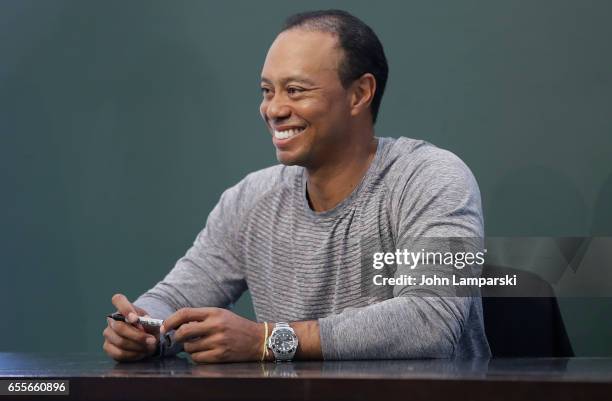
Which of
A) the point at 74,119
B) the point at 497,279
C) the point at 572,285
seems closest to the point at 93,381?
the point at 497,279

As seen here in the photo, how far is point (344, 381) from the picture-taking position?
148cm

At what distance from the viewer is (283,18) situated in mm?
3070

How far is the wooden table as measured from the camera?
1.42m

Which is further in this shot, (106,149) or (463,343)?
(106,149)

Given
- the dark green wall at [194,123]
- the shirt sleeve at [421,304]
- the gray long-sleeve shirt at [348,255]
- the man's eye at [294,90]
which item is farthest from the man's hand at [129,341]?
the dark green wall at [194,123]

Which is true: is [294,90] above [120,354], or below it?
above

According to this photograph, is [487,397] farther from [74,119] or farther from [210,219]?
[74,119]

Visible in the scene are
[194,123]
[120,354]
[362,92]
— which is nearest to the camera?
[120,354]

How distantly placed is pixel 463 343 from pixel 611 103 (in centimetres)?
98

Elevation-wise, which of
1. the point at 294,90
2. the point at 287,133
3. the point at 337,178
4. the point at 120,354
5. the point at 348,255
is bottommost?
the point at 120,354

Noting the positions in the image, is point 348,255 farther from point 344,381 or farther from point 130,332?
point 344,381

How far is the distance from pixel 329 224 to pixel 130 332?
0.59 m

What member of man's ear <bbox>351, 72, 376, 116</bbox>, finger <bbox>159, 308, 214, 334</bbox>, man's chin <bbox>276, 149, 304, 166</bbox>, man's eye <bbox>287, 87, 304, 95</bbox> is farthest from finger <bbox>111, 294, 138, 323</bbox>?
man's ear <bbox>351, 72, 376, 116</bbox>

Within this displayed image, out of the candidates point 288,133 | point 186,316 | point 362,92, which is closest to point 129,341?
point 186,316
